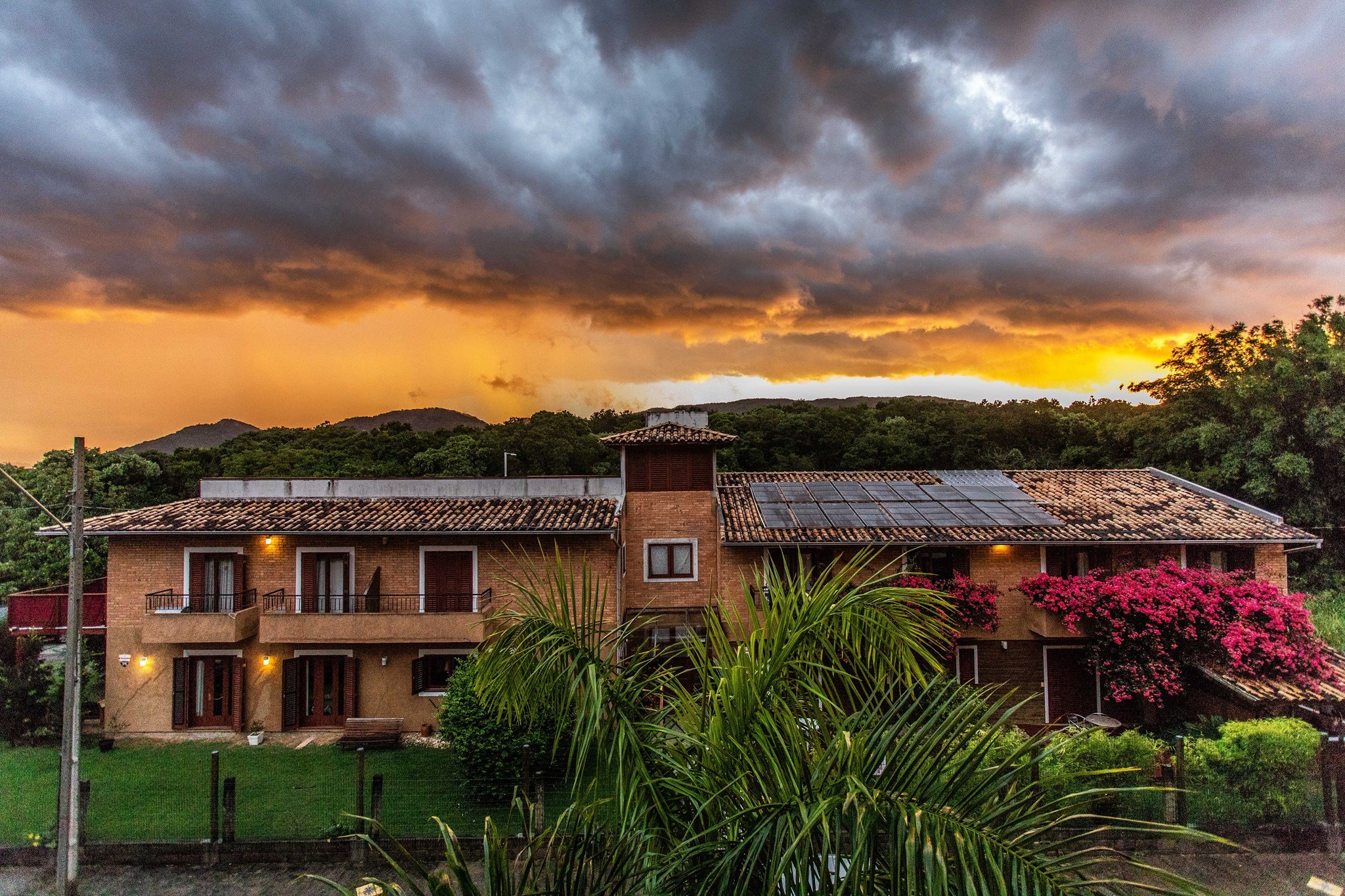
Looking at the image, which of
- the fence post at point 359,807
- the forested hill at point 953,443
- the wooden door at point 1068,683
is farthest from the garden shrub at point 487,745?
the forested hill at point 953,443

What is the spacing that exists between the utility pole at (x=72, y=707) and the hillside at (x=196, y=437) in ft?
82.9

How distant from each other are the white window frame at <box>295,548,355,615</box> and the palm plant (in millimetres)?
12551

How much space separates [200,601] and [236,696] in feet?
8.19

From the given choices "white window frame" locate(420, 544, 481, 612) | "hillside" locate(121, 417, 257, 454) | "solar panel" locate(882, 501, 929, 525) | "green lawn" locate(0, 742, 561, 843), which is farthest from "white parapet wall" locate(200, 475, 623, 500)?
"hillside" locate(121, 417, 257, 454)

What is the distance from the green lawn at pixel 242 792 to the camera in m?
9.43

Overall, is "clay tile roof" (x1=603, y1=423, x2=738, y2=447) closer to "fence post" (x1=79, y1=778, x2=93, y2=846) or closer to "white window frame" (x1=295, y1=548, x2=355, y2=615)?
"white window frame" (x1=295, y1=548, x2=355, y2=615)

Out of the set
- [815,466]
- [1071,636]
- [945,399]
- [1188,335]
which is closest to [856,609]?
[1071,636]

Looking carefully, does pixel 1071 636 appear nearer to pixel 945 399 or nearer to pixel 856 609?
pixel 856 609

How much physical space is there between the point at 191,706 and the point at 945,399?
4499 cm

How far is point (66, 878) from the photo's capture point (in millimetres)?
8078

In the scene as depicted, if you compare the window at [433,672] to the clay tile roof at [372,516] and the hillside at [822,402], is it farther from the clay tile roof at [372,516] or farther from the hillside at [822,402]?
the hillside at [822,402]

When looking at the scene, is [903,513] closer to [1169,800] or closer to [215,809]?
[1169,800]

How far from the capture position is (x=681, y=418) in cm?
1811

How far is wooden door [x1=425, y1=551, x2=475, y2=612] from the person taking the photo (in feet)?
48.7
